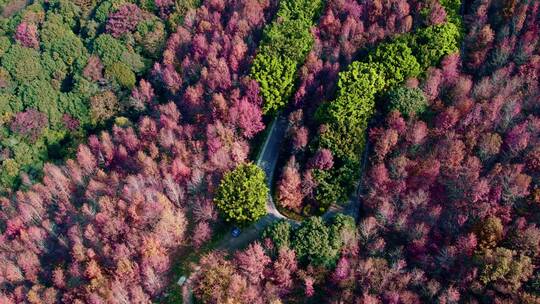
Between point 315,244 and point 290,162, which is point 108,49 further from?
point 315,244

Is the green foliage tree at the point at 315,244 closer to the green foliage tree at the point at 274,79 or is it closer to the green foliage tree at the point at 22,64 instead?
the green foliage tree at the point at 274,79

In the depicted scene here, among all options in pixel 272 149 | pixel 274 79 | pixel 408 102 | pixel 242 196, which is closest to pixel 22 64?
pixel 274 79

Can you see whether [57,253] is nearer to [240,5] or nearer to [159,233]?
[159,233]

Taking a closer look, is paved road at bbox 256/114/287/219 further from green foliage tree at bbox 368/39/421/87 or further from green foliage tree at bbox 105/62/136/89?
green foliage tree at bbox 105/62/136/89

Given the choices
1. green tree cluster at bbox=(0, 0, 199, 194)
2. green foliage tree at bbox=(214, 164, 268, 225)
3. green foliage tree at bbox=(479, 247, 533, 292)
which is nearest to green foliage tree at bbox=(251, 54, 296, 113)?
green foliage tree at bbox=(214, 164, 268, 225)

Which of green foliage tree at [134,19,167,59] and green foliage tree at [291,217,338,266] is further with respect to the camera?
green foliage tree at [134,19,167,59]

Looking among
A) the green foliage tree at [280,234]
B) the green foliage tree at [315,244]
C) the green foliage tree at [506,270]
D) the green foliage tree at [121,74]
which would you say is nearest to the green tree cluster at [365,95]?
the green foliage tree at [315,244]

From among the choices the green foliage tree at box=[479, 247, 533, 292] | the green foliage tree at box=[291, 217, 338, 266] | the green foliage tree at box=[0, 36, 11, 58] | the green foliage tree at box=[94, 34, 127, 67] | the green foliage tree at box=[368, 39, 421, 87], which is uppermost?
the green foliage tree at box=[0, 36, 11, 58]
